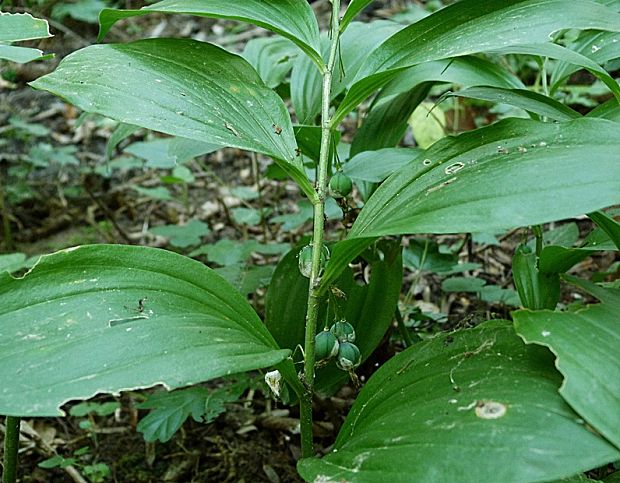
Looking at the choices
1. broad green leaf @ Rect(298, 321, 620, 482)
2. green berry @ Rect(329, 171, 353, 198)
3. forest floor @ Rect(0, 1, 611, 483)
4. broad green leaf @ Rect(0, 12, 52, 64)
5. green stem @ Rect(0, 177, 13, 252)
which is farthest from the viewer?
green stem @ Rect(0, 177, 13, 252)

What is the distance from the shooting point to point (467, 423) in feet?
2.41

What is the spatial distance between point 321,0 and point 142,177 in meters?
1.90

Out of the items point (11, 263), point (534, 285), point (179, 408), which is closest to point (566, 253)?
point (534, 285)

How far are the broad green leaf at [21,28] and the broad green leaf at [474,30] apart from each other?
501 millimetres

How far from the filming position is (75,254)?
0.91 meters

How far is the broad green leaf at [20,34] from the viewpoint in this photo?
1.02 meters

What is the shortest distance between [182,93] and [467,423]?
64 centimetres

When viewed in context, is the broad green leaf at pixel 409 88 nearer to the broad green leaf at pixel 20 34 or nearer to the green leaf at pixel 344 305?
the green leaf at pixel 344 305

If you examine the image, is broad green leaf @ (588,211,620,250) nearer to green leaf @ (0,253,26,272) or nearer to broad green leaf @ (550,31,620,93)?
broad green leaf @ (550,31,620,93)

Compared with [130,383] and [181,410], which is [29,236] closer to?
[181,410]

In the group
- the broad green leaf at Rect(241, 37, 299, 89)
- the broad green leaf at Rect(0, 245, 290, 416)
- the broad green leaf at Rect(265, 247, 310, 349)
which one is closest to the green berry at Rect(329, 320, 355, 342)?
the broad green leaf at Rect(0, 245, 290, 416)

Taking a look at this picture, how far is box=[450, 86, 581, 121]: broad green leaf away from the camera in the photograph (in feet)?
3.45

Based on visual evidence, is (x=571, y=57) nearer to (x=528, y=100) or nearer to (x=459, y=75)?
(x=528, y=100)

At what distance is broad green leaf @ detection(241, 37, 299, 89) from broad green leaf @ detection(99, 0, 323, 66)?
0.38 metres
